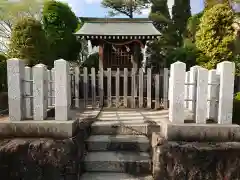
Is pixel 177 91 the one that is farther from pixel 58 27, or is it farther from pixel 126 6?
pixel 126 6

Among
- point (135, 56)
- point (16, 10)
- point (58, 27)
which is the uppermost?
point (16, 10)

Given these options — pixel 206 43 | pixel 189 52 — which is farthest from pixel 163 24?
pixel 206 43

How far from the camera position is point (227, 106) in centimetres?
316

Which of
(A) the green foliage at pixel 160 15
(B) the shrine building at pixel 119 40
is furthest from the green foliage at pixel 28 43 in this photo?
(A) the green foliage at pixel 160 15

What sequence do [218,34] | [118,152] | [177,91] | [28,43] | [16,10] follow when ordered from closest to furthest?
1. [177,91]
2. [118,152]
3. [28,43]
4. [218,34]
5. [16,10]

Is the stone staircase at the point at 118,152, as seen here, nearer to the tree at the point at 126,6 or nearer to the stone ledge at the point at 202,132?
the stone ledge at the point at 202,132

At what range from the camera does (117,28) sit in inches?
412

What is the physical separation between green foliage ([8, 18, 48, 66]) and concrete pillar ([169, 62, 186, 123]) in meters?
6.83

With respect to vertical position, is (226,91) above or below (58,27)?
below

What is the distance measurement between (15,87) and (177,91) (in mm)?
2360

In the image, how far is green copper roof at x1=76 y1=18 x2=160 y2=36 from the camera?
962cm

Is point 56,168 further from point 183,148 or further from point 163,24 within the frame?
point 163,24

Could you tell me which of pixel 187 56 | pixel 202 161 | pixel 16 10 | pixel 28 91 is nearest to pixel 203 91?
pixel 202 161

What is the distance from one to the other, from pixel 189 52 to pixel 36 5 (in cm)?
1304
